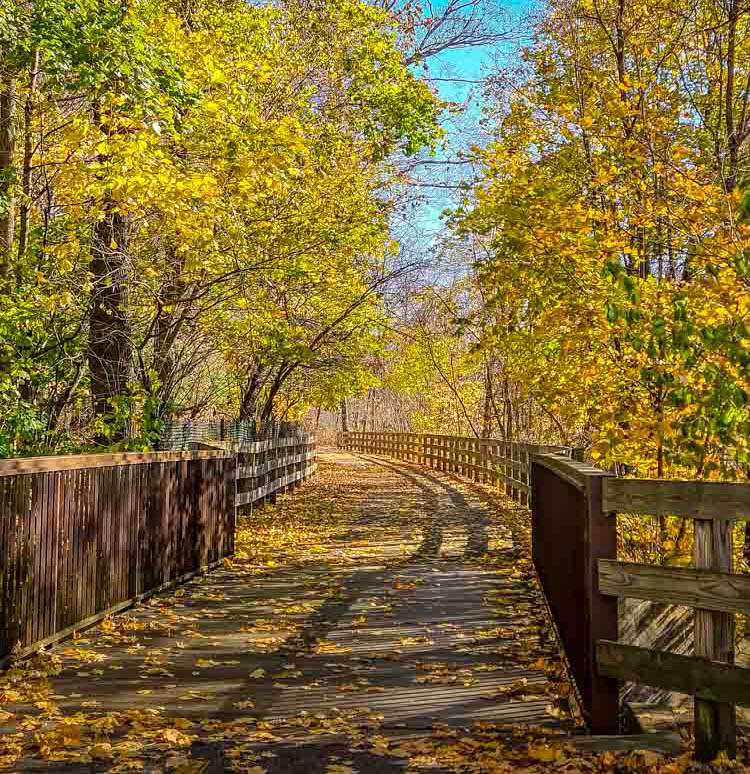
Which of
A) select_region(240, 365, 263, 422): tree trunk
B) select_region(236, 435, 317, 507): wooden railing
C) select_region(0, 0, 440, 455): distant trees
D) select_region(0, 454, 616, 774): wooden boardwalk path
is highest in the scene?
select_region(0, 0, 440, 455): distant trees

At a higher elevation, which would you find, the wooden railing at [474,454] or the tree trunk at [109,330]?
the tree trunk at [109,330]

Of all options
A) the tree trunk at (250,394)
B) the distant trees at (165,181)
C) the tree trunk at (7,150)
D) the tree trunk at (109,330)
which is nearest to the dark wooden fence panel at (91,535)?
the distant trees at (165,181)

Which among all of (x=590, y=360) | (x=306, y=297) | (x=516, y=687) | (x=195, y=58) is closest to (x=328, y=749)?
(x=516, y=687)

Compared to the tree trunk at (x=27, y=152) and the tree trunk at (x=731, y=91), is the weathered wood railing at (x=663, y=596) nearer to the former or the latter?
the tree trunk at (x=731, y=91)

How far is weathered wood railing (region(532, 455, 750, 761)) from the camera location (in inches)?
155

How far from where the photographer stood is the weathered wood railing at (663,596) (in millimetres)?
3945

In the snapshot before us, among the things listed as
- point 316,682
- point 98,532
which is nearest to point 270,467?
point 98,532

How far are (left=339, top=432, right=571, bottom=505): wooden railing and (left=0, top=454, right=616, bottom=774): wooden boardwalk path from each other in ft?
11.2

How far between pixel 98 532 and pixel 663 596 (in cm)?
474

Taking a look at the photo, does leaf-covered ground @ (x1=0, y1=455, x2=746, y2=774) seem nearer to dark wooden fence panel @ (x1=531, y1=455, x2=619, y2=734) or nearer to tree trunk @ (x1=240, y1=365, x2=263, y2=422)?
dark wooden fence panel @ (x1=531, y1=455, x2=619, y2=734)

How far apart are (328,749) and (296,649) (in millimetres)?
2330

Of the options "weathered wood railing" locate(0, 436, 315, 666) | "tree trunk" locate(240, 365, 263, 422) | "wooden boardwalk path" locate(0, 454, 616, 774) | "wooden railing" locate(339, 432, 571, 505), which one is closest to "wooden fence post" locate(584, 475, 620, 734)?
"wooden boardwalk path" locate(0, 454, 616, 774)

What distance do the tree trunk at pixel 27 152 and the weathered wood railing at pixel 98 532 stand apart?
3597 mm

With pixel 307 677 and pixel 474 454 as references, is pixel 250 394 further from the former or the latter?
pixel 307 677
